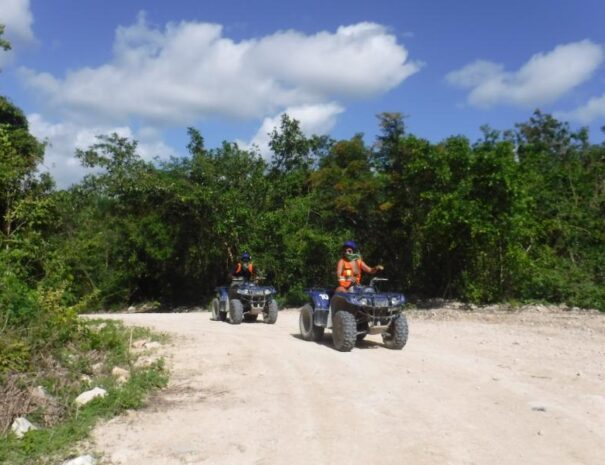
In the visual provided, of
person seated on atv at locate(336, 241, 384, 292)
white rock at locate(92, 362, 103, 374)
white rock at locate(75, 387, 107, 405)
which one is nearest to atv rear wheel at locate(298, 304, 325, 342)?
person seated on atv at locate(336, 241, 384, 292)

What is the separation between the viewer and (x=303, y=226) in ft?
72.0

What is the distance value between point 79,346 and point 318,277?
13.9 meters

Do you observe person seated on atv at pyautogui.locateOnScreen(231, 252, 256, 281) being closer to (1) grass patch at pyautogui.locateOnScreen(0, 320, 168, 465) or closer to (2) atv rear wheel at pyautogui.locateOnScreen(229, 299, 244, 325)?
(2) atv rear wheel at pyautogui.locateOnScreen(229, 299, 244, 325)

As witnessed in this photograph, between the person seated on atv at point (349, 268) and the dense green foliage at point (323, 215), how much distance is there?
4.61 metres

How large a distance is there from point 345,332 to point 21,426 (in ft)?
16.0

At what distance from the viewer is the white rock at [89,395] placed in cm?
635

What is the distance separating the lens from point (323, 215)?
71.2 feet

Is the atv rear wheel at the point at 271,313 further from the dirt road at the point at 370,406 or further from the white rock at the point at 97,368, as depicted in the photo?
the white rock at the point at 97,368

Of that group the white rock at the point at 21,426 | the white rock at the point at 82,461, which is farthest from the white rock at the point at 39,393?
the white rock at the point at 82,461

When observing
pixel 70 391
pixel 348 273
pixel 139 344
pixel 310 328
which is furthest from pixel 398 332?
pixel 70 391

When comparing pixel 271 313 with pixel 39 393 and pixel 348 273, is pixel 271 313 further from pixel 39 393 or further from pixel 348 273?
pixel 39 393

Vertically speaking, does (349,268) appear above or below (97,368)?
above

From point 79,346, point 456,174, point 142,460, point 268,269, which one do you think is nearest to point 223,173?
point 268,269

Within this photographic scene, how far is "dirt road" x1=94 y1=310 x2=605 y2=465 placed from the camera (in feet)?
16.8
